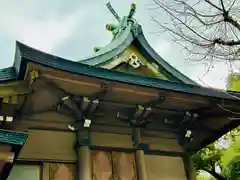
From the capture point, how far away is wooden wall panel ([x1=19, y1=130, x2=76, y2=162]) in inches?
245

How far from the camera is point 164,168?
7.16m

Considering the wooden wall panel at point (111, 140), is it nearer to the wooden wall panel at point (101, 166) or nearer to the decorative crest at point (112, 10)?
the wooden wall panel at point (101, 166)

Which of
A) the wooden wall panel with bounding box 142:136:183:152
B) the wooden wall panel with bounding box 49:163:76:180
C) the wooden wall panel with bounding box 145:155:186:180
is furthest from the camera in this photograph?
the wooden wall panel with bounding box 142:136:183:152

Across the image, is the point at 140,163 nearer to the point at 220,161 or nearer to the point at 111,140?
the point at 111,140

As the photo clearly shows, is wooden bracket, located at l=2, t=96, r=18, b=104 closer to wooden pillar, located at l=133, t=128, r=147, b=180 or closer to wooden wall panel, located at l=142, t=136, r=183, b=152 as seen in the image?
wooden pillar, located at l=133, t=128, r=147, b=180

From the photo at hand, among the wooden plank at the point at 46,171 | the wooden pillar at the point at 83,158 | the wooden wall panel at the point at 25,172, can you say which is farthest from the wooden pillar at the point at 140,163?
the wooden wall panel at the point at 25,172

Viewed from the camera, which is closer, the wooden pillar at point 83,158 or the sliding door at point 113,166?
the wooden pillar at point 83,158

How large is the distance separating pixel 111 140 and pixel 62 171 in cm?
115

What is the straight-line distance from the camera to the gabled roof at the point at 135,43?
7.55m

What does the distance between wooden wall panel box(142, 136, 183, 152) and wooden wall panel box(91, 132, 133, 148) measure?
0.40m

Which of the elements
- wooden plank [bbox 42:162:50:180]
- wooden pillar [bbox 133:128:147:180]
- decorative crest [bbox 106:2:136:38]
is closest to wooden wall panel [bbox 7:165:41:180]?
wooden plank [bbox 42:162:50:180]

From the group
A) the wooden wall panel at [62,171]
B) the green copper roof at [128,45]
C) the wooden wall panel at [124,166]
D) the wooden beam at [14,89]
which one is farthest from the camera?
the green copper roof at [128,45]

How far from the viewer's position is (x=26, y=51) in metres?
5.57

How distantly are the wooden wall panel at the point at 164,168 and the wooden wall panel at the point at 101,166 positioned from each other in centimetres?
81
